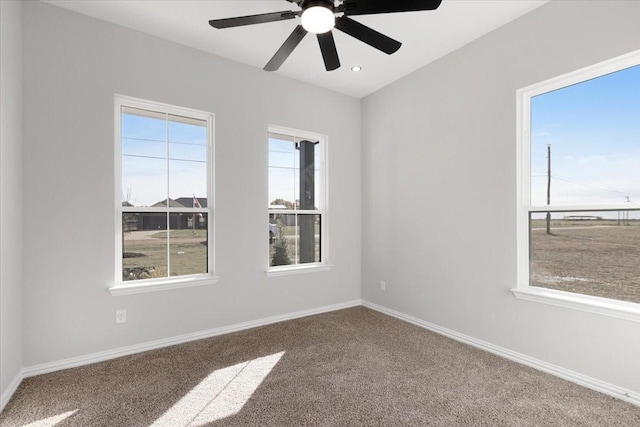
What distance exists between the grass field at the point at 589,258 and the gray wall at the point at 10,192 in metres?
3.87

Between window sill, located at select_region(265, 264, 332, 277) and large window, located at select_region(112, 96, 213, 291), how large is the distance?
27.5 inches

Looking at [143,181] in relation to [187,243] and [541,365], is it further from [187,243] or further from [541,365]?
[541,365]

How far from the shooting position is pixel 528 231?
263cm

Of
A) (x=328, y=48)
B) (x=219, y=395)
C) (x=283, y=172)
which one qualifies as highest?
(x=328, y=48)

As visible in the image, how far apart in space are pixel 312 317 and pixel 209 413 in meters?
1.88

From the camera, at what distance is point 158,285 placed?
2834 mm

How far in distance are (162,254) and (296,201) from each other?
1.59m

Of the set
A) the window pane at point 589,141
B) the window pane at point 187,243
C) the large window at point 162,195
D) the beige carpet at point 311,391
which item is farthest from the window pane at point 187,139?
the window pane at point 589,141

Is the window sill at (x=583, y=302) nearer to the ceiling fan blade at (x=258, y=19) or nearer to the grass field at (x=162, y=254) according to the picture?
the ceiling fan blade at (x=258, y=19)

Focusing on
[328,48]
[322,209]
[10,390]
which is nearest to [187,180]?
[322,209]

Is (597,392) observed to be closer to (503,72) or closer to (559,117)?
(559,117)

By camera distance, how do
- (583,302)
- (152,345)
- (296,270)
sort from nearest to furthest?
(583,302) < (152,345) < (296,270)

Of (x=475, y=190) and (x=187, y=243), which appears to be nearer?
(x=475, y=190)

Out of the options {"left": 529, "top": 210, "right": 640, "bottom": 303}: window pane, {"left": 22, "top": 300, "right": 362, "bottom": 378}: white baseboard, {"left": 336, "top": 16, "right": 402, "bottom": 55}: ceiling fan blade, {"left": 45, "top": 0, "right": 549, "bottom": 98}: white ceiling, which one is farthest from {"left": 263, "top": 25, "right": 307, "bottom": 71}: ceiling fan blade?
{"left": 22, "top": 300, "right": 362, "bottom": 378}: white baseboard
